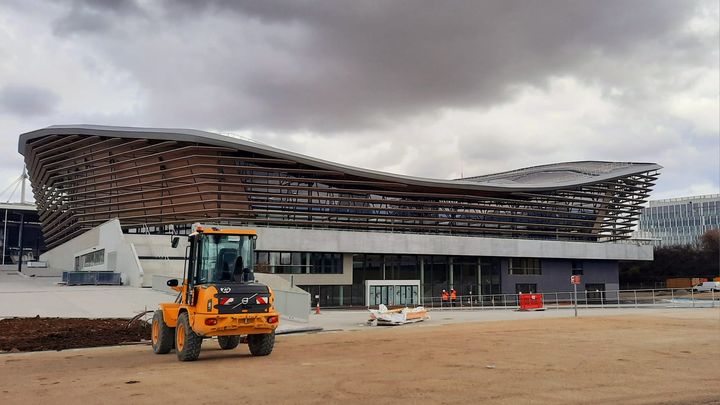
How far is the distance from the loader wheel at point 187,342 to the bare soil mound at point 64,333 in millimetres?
4719

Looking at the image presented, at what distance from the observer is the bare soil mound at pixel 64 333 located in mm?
15413

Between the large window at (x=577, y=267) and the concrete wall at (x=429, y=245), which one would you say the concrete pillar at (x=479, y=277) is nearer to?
the concrete wall at (x=429, y=245)

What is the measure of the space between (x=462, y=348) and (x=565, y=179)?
54.8 meters

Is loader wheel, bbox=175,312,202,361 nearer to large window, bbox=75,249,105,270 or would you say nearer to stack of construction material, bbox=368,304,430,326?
stack of construction material, bbox=368,304,430,326

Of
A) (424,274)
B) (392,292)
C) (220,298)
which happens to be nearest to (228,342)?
(220,298)

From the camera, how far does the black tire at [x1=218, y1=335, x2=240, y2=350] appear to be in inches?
568

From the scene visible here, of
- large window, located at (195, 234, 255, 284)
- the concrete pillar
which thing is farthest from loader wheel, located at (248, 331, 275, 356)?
the concrete pillar

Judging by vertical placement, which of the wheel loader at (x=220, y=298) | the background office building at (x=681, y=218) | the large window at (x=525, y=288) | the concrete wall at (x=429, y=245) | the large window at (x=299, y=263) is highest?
the background office building at (x=681, y=218)

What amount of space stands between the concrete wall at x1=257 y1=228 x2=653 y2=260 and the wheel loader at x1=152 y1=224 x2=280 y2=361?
31.4 meters

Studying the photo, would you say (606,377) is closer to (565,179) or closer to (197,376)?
(197,376)

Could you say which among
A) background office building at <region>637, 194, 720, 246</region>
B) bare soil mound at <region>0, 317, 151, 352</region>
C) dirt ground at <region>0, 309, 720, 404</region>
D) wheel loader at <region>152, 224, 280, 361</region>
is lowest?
dirt ground at <region>0, 309, 720, 404</region>

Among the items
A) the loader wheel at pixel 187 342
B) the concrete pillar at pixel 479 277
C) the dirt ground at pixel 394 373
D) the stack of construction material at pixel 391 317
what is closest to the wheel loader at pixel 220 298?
the loader wheel at pixel 187 342

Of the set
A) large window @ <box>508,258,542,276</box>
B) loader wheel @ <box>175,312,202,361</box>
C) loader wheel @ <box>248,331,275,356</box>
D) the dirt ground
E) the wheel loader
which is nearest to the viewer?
the dirt ground

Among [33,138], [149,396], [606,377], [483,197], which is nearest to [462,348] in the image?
[606,377]
